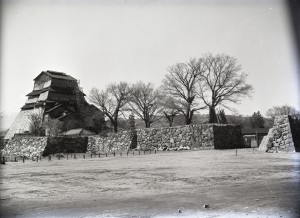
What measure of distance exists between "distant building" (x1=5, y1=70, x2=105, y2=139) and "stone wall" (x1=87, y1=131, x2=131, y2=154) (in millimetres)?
14826

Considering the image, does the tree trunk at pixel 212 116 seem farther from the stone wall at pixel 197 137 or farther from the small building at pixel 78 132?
the small building at pixel 78 132

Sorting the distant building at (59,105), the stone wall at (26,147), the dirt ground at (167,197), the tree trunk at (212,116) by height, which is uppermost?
the distant building at (59,105)

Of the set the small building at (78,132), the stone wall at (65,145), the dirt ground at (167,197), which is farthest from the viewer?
the small building at (78,132)

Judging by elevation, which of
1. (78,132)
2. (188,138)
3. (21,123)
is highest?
(21,123)

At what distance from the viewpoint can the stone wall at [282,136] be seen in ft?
47.6

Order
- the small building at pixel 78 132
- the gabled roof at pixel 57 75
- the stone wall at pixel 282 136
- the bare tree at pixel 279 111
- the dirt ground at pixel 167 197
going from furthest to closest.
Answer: the bare tree at pixel 279 111
the gabled roof at pixel 57 75
the small building at pixel 78 132
the stone wall at pixel 282 136
the dirt ground at pixel 167 197

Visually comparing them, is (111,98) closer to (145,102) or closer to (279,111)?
(145,102)

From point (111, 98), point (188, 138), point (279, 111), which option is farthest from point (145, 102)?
point (279, 111)

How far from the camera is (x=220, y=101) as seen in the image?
45406mm

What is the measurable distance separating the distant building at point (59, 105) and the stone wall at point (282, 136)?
40.2 meters

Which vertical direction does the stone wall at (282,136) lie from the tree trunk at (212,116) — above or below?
below

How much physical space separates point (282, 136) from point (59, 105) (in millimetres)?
45709

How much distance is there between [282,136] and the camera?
49.7 ft

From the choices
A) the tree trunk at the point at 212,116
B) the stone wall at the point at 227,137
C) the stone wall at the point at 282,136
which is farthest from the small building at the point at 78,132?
the stone wall at the point at 282,136
